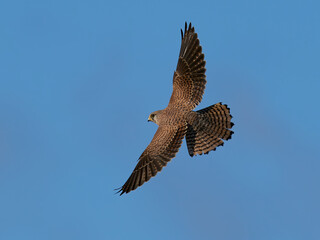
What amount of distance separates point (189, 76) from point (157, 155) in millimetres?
2949

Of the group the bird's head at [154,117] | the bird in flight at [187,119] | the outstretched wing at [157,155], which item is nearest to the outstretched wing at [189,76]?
the bird in flight at [187,119]

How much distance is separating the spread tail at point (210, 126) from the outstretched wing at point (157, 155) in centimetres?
55

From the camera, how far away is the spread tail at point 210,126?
17.6 metres

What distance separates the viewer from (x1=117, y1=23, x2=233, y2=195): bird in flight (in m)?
16.8

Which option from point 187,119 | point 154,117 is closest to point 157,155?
point 187,119

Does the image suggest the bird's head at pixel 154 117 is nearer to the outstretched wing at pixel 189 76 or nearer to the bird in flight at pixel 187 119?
the bird in flight at pixel 187 119

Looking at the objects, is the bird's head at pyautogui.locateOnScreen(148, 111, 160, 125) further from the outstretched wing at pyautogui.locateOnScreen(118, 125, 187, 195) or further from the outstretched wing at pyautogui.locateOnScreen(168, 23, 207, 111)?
the outstretched wing at pyautogui.locateOnScreen(118, 125, 187, 195)

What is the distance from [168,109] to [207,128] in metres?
1.35

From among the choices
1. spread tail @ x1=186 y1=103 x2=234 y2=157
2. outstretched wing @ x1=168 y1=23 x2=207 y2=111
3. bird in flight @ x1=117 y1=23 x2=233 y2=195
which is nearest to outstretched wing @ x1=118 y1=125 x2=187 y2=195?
bird in flight @ x1=117 y1=23 x2=233 y2=195

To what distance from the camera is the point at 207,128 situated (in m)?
17.8

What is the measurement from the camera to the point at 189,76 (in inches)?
718

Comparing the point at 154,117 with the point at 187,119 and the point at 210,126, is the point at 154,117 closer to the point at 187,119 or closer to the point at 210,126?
the point at 187,119

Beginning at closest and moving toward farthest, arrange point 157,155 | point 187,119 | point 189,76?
1. point 157,155
2. point 187,119
3. point 189,76

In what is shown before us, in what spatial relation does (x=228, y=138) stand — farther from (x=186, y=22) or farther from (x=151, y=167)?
(x=186, y=22)
